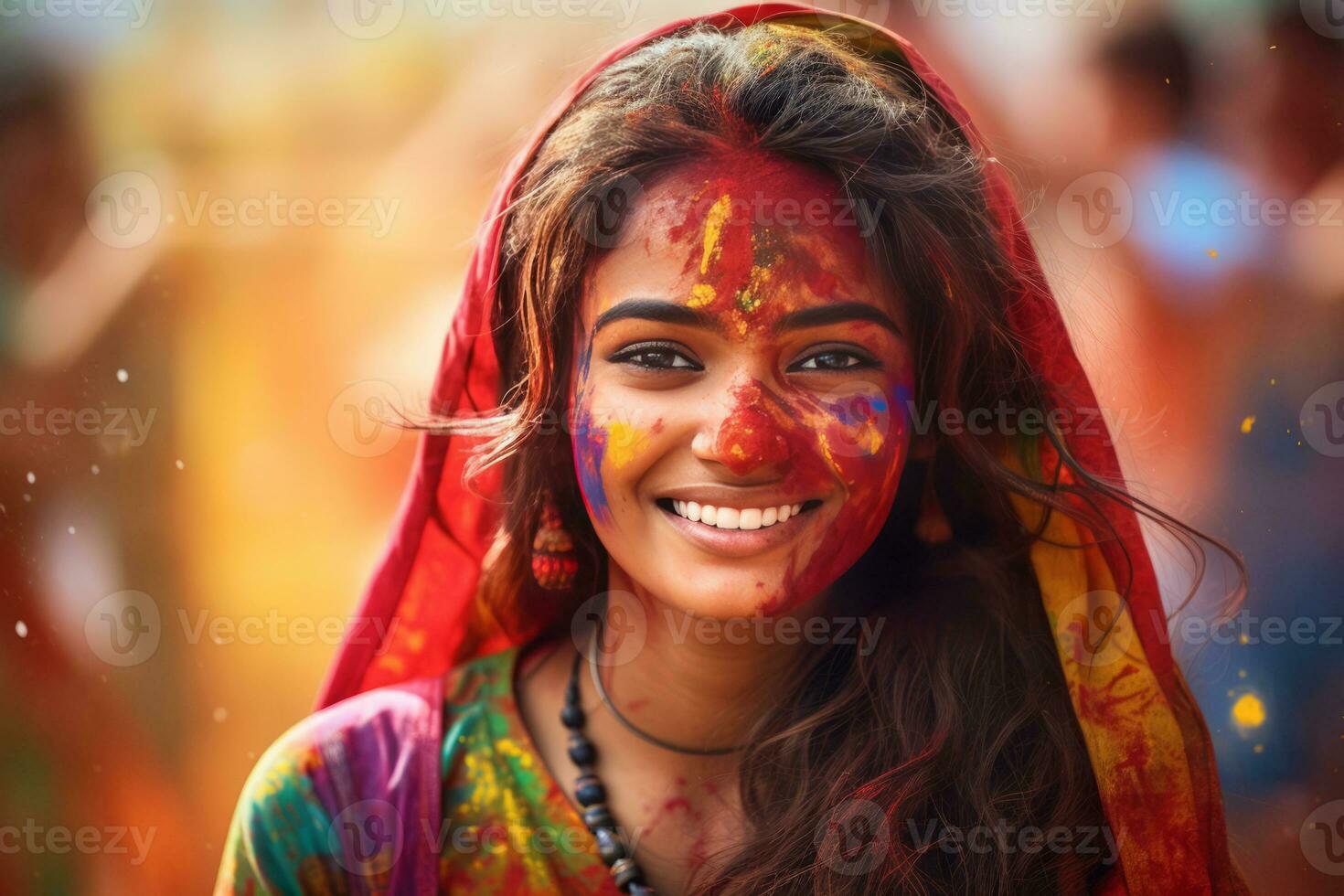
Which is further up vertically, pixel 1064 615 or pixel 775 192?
pixel 775 192

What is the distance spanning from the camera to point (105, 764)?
2.26m

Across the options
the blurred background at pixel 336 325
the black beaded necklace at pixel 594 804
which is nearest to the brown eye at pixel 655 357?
the black beaded necklace at pixel 594 804

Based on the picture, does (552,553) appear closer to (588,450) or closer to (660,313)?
(588,450)

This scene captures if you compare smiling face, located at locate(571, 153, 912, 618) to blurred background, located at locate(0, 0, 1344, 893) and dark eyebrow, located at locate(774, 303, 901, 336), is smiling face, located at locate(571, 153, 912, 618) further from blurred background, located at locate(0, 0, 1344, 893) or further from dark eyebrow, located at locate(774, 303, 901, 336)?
blurred background, located at locate(0, 0, 1344, 893)

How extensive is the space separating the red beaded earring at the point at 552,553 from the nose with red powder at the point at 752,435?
33 cm

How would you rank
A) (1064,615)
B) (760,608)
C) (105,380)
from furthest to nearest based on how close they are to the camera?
(105,380) → (1064,615) → (760,608)

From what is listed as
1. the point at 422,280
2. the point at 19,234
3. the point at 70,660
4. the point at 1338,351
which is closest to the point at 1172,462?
the point at 1338,351

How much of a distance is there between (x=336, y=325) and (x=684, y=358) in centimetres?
143

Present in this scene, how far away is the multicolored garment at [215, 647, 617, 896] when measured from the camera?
1.23 m

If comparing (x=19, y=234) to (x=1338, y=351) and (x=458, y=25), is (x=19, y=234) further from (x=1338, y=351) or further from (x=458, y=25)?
(x=1338, y=351)

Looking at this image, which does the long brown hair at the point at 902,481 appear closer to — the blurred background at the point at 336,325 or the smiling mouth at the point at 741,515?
the smiling mouth at the point at 741,515

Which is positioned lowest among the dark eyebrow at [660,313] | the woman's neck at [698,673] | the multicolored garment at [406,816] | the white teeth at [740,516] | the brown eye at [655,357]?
the multicolored garment at [406,816]

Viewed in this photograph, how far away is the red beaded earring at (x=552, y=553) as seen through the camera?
1.37 m

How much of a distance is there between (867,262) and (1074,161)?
1270 mm
